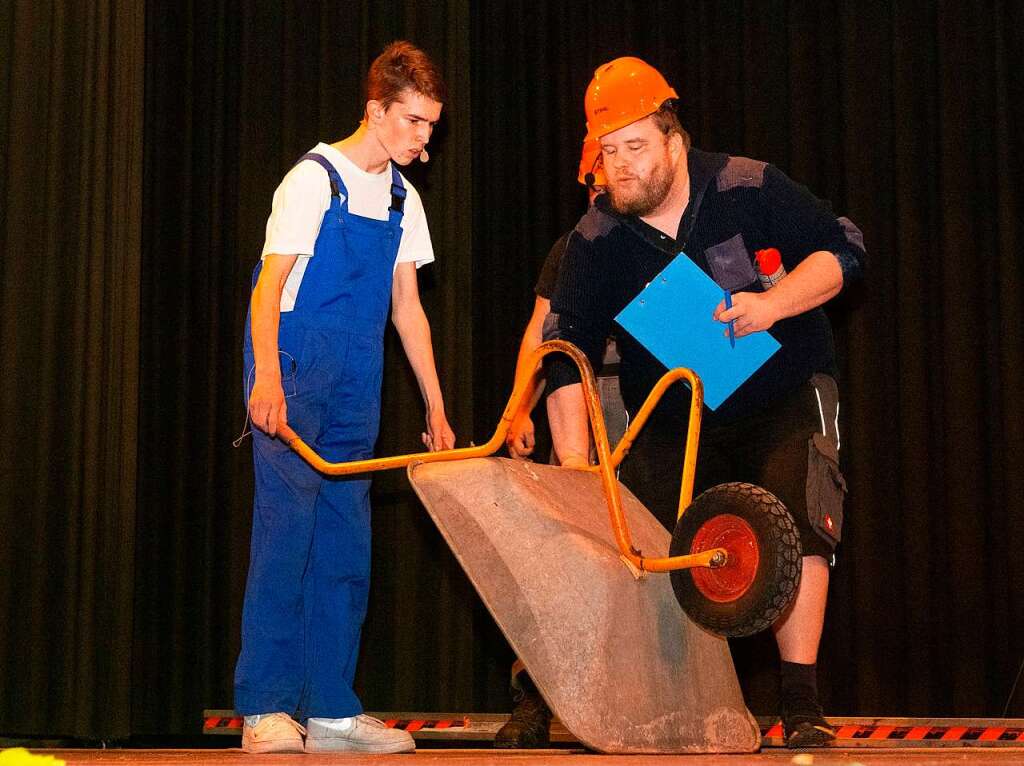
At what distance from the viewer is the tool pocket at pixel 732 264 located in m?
2.83

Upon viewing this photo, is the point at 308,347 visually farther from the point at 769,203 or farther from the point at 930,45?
the point at 930,45

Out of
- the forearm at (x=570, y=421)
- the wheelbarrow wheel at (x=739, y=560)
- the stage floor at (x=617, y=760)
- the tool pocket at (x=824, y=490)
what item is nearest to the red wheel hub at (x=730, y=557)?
the wheelbarrow wheel at (x=739, y=560)

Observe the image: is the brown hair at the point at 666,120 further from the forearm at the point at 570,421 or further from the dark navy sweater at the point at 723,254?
the forearm at the point at 570,421

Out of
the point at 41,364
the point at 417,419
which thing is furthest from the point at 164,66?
the point at 417,419

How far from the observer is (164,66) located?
16.5 ft

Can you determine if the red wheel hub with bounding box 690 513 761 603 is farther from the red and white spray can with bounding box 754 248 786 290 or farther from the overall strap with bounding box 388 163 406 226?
the overall strap with bounding box 388 163 406 226

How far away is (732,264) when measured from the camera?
2.84 m

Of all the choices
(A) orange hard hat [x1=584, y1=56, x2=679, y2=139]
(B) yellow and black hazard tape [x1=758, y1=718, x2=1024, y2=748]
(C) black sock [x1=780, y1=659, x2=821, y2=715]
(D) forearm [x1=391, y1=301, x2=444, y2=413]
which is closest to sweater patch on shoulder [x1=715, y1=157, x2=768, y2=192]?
(A) orange hard hat [x1=584, y1=56, x2=679, y2=139]

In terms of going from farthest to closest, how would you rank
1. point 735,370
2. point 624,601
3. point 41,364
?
1. point 41,364
2. point 735,370
3. point 624,601

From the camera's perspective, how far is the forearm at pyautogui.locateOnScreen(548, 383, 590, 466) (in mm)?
3000

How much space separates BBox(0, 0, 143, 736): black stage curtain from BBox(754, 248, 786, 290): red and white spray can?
280cm

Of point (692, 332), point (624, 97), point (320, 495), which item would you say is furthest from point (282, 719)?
point (624, 97)

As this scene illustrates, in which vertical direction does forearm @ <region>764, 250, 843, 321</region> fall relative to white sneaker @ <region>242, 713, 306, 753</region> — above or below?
above

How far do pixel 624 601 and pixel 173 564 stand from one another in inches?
118
